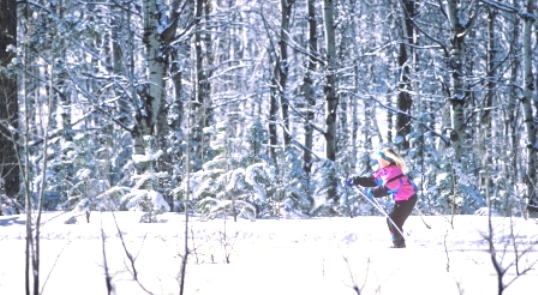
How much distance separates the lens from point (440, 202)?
12.1 meters

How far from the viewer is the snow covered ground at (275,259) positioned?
4.57m

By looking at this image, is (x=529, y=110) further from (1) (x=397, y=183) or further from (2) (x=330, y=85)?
(1) (x=397, y=183)

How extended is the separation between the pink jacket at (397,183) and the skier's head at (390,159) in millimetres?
49

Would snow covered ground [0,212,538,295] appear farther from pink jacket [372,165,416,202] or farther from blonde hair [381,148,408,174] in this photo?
blonde hair [381,148,408,174]

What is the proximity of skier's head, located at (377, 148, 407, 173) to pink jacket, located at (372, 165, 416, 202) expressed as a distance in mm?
49

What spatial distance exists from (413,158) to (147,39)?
7.89 metres

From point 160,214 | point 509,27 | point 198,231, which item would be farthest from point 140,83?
point 509,27

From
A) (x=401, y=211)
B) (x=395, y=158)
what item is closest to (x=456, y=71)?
(x=395, y=158)

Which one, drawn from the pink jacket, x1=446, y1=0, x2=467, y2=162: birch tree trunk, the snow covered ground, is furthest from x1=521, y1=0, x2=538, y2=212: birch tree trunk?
the pink jacket

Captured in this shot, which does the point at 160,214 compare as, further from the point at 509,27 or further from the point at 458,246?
the point at 509,27

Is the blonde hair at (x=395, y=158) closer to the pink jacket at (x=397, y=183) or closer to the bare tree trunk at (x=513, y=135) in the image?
the pink jacket at (x=397, y=183)

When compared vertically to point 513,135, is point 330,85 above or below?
above

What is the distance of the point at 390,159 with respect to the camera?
24.6ft

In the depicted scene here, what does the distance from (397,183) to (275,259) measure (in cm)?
237
